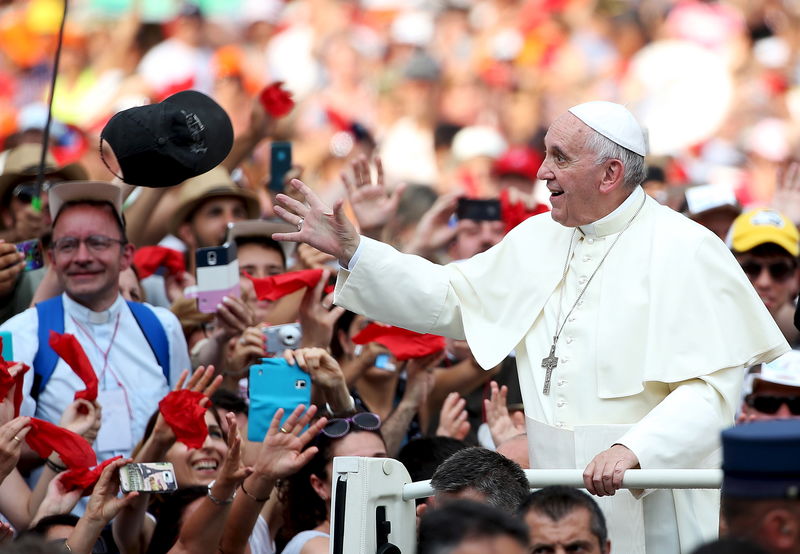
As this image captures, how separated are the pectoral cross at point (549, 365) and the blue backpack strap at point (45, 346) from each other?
2.24m

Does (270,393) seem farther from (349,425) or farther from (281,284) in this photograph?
(281,284)

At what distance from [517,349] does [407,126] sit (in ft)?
25.0

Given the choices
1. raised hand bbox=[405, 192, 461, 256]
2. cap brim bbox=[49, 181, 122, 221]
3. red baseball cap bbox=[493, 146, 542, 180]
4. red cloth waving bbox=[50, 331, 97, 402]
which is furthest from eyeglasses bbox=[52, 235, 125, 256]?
red baseball cap bbox=[493, 146, 542, 180]

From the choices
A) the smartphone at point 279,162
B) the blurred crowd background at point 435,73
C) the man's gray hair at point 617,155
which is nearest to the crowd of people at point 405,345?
the man's gray hair at point 617,155

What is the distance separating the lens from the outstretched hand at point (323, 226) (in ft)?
17.4

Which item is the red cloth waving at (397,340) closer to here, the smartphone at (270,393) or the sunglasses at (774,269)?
the smartphone at (270,393)

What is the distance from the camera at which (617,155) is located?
5.38m

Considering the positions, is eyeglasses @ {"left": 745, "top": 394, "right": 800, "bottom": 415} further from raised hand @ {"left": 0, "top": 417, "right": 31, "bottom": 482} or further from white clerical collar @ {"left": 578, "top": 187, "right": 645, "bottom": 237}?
raised hand @ {"left": 0, "top": 417, "right": 31, "bottom": 482}

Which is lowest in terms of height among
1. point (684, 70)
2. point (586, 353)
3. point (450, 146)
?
point (586, 353)

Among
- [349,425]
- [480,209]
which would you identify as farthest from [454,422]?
[480,209]

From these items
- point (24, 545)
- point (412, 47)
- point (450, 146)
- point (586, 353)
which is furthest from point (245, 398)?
point (412, 47)

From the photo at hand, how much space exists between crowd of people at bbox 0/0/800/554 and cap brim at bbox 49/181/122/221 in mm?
10

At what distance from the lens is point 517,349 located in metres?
5.58

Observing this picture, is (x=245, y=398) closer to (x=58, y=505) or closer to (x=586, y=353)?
(x=58, y=505)
